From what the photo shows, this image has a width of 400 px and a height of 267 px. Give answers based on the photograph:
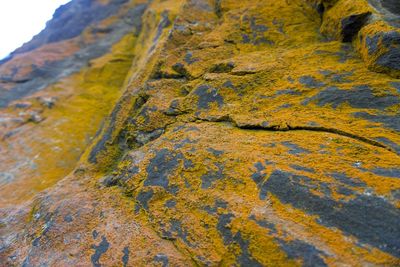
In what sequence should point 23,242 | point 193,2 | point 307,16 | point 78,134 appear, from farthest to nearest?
point 78,134
point 193,2
point 307,16
point 23,242

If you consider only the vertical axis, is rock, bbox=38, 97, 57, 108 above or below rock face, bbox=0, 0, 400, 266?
below

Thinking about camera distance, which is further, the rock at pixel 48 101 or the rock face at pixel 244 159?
the rock at pixel 48 101

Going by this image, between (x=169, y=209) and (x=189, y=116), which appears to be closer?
(x=169, y=209)

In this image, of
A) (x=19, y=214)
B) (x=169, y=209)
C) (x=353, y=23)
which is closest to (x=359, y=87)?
(x=353, y=23)

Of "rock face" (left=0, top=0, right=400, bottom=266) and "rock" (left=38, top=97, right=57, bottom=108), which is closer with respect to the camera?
"rock face" (left=0, top=0, right=400, bottom=266)

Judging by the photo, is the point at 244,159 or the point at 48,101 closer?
the point at 244,159

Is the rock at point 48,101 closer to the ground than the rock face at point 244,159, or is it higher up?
closer to the ground

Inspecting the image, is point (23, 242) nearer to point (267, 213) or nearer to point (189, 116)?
point (189, 116)

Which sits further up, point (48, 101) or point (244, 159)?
point (244, 159)

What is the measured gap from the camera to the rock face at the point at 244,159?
3859 mm

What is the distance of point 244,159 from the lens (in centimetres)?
499

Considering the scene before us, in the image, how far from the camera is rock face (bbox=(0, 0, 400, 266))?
3859mm

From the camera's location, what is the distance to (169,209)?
198 inches

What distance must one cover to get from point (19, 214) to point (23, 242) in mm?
1319
